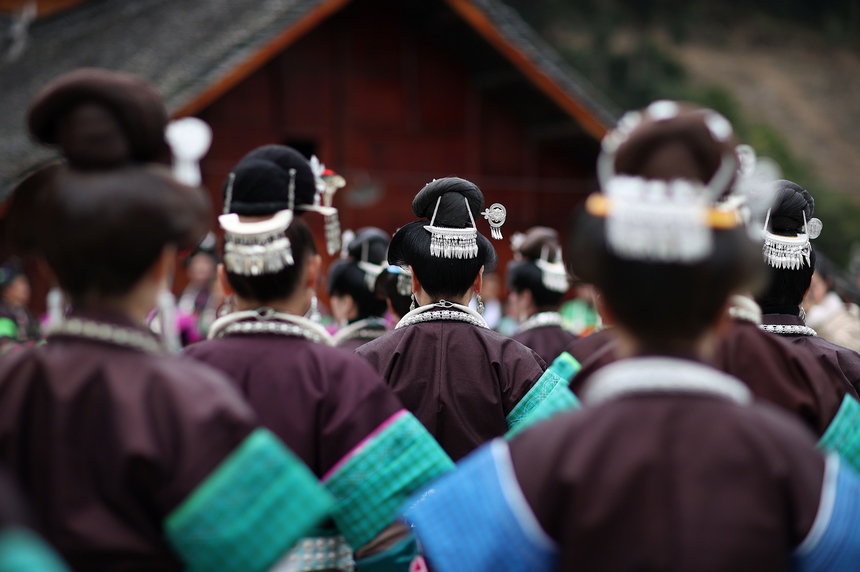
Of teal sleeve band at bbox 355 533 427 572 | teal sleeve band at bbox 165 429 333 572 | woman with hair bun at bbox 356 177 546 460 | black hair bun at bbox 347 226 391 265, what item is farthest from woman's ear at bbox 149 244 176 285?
black hair bun at bbox 347 226 391 265

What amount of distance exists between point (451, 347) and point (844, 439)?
1.40 m

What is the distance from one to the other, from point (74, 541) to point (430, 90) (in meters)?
12.7

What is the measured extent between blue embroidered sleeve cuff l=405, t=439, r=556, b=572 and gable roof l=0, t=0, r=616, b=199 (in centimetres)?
1020

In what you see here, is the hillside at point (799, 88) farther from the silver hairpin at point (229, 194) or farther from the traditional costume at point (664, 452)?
the traditional costume at point (664, 452)

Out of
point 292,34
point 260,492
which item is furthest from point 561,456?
point 292,34

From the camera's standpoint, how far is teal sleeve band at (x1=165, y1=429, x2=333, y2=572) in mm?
2084

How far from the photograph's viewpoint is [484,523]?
215cm

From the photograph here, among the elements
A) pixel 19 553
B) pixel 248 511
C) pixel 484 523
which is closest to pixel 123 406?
pixel 248 511

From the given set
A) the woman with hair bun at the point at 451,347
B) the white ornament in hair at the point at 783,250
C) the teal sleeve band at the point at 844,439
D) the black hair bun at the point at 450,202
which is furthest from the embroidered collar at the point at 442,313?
the teal sleeve band at the point at 844,439

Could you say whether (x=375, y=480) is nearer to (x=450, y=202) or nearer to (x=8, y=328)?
(x=450, y=202)

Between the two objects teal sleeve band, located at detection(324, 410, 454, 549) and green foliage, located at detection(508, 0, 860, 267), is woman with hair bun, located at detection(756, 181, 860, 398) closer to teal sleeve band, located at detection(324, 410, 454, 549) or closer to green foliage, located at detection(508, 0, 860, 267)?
teal sleeve band, located at detection(324, 410, 454, 549)

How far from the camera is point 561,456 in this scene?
2.08 meters

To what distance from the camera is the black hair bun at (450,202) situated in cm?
400

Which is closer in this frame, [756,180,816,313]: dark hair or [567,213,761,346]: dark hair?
[567,213,761,346]: dark hair
